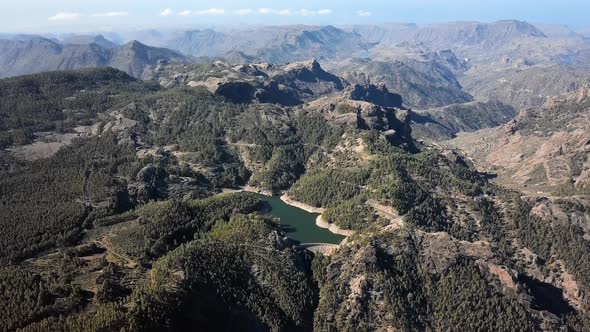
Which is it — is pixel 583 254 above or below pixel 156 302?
below

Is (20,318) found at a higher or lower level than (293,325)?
higher

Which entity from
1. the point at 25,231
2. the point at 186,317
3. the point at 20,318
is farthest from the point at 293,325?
the point at 25,231

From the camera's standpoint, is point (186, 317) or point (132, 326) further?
point (186, 317)

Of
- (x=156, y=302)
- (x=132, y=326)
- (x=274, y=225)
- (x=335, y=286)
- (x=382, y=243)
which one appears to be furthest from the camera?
(x=274, y=225)

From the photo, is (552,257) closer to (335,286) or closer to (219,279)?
(335,286)

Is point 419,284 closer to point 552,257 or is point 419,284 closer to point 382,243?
point 382,243

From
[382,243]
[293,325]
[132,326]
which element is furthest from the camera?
[382,243]

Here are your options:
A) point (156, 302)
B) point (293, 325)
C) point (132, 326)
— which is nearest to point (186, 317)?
Answer: point (156, 302)

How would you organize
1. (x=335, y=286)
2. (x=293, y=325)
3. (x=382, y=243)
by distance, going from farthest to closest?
1. (x=382, y=243)
2. (x=335, y=286)
3. (x=293, y=325)

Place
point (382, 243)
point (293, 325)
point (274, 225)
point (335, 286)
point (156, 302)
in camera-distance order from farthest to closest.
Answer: point (274, 225), point (382, 243), point (335, 286), point (293, 325), point (156, 302)
